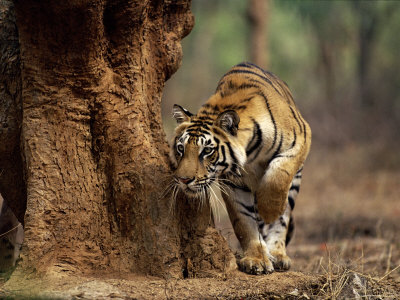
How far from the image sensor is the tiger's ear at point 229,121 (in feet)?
15.8

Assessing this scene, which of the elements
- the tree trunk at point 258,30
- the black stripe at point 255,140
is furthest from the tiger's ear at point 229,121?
the tree trunk at point 258,30

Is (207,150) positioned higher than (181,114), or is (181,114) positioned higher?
(181,114)

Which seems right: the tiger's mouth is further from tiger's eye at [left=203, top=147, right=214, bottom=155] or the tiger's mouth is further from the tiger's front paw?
the tiger's front paw

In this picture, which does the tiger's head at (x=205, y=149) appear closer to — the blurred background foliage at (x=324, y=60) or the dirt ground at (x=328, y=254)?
the dirt ground at (x=328, y=254)

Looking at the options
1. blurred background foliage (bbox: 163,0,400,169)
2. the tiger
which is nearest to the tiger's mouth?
the tiger

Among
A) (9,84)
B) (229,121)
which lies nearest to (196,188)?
(229,121)

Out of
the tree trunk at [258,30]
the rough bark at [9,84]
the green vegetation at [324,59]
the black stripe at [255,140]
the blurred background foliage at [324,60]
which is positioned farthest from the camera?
the green vegetation at [324,59]

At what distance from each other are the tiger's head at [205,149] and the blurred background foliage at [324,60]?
918 cm

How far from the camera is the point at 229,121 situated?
4863 mm

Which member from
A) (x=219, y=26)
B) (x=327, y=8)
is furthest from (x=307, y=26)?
(x=219, y=26)

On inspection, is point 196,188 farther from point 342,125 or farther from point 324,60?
point 324,60

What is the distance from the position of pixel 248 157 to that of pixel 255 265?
0.94 metres

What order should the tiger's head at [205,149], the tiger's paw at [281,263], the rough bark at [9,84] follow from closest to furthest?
the tiger's head at [205,149]
the rough bark at [9,84]
the tiger's paw at [281,263]

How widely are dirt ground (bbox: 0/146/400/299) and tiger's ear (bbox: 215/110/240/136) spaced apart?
0.92 meters
